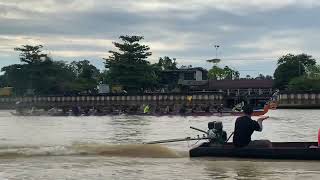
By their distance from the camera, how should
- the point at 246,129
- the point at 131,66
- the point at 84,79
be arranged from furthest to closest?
the point at 84,79 < the point at 131,66 < the point at 246,129

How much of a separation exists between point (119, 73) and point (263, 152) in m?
84.5

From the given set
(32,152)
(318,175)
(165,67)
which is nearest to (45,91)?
(165,67)

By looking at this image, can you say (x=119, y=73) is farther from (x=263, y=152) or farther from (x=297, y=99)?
(x=263, y=152)

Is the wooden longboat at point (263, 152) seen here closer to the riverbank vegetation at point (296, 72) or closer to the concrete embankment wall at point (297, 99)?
the concrete embankment wall at point (297, 99)

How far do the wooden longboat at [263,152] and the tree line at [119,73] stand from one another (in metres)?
81.3

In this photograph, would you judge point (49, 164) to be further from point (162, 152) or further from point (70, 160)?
point (162, 152)

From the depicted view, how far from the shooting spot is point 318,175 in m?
13.0

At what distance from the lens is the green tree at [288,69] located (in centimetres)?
11812

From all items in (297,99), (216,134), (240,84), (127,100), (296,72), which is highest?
(296,72)

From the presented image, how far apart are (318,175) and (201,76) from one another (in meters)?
117

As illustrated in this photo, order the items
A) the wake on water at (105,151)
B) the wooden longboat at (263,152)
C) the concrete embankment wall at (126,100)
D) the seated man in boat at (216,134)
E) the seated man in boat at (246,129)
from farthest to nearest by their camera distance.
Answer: the concrete embankment wall at (126,100) → the wake on water at (105,151) → the seated man in boat at (216,134) → the seated man in boat at (246,129) → the wooden longboat at (263,152)

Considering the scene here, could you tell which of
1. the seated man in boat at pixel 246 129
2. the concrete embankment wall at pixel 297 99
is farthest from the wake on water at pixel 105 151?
the concrete embankment wall at pixel 297 99

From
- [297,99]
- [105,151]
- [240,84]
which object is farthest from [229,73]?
[105,151]

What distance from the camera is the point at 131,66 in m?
96.9
